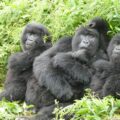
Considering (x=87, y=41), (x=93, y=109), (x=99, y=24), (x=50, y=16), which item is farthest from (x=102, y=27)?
(x=93, y=109)

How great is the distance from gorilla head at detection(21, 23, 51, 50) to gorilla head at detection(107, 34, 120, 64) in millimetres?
1233

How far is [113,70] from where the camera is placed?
5.76 meters

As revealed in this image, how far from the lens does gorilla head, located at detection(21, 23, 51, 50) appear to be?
6.87 meters

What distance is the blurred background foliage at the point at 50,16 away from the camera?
6.89 m

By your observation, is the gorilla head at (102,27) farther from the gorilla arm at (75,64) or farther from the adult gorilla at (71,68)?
the gorilla arm at (75,64)

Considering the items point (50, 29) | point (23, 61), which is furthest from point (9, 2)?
point (23, 61)

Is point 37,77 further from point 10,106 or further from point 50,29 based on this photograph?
point 50,29

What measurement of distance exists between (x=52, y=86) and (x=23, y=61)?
76cm

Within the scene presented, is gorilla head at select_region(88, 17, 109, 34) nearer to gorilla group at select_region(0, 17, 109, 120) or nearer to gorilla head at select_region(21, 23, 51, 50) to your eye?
gorilla group at select_region(0, 17, 109, 120)

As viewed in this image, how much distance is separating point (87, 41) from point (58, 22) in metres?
1.06

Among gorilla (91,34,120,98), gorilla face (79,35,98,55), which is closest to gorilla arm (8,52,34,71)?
gorilla face (79,35,98,55)

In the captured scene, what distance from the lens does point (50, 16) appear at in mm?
7578

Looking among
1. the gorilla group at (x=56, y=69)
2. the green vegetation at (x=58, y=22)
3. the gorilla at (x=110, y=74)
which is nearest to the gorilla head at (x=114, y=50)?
the gorilla at (x=110, y=74)

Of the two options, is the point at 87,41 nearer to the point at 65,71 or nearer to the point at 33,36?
the point at 65,71
